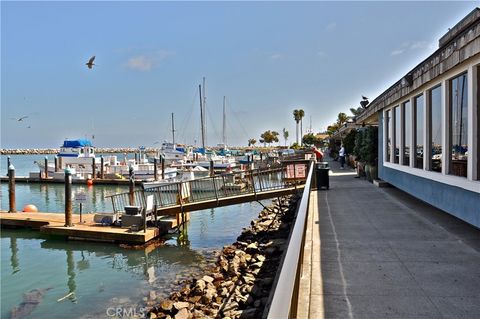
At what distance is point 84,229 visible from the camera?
645 inches

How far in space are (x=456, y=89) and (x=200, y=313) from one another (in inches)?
266

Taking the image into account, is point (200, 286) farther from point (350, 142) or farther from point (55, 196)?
point (55, 196)

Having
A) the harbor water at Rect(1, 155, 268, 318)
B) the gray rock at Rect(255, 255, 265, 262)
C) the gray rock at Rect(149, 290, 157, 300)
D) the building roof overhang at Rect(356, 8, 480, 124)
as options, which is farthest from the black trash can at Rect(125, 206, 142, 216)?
the building roof overhang at Rect(356, 8, 480, 124)

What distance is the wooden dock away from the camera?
51.7 ft

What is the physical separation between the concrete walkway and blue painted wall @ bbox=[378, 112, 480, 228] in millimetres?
482

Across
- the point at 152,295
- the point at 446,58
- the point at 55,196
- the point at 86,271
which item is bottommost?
the point at 86,271

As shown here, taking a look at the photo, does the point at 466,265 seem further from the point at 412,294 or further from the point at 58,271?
the point at 58,271

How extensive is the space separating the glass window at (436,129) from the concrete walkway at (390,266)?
53.4 inches

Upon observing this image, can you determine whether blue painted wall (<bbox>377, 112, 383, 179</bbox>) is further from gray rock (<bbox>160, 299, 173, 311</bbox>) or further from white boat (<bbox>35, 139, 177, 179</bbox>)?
white boat (<bbox>35, 139, 177, 179</bbox>)

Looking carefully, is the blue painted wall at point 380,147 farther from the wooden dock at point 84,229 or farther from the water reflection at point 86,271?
the wooden dock at point 84,229

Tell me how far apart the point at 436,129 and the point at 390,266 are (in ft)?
13.7

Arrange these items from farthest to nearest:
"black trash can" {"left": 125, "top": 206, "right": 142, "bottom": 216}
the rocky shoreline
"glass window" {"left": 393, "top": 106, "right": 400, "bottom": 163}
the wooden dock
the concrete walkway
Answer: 1. "black trash can" {"left": 125, "top": 206, "right": 142, "bottom": 216}
2. the wooden dock
3. "glass window" {"left": 393, "top": 106, "right": 400, "bottom": 163}
4. the rocky shoreline
5. the concrete walkway

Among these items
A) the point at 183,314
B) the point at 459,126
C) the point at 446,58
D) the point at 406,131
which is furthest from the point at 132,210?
the point at 446,58

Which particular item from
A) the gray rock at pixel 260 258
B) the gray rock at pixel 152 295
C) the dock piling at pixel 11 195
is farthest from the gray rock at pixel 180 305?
the dock piling at pixel 11 195
